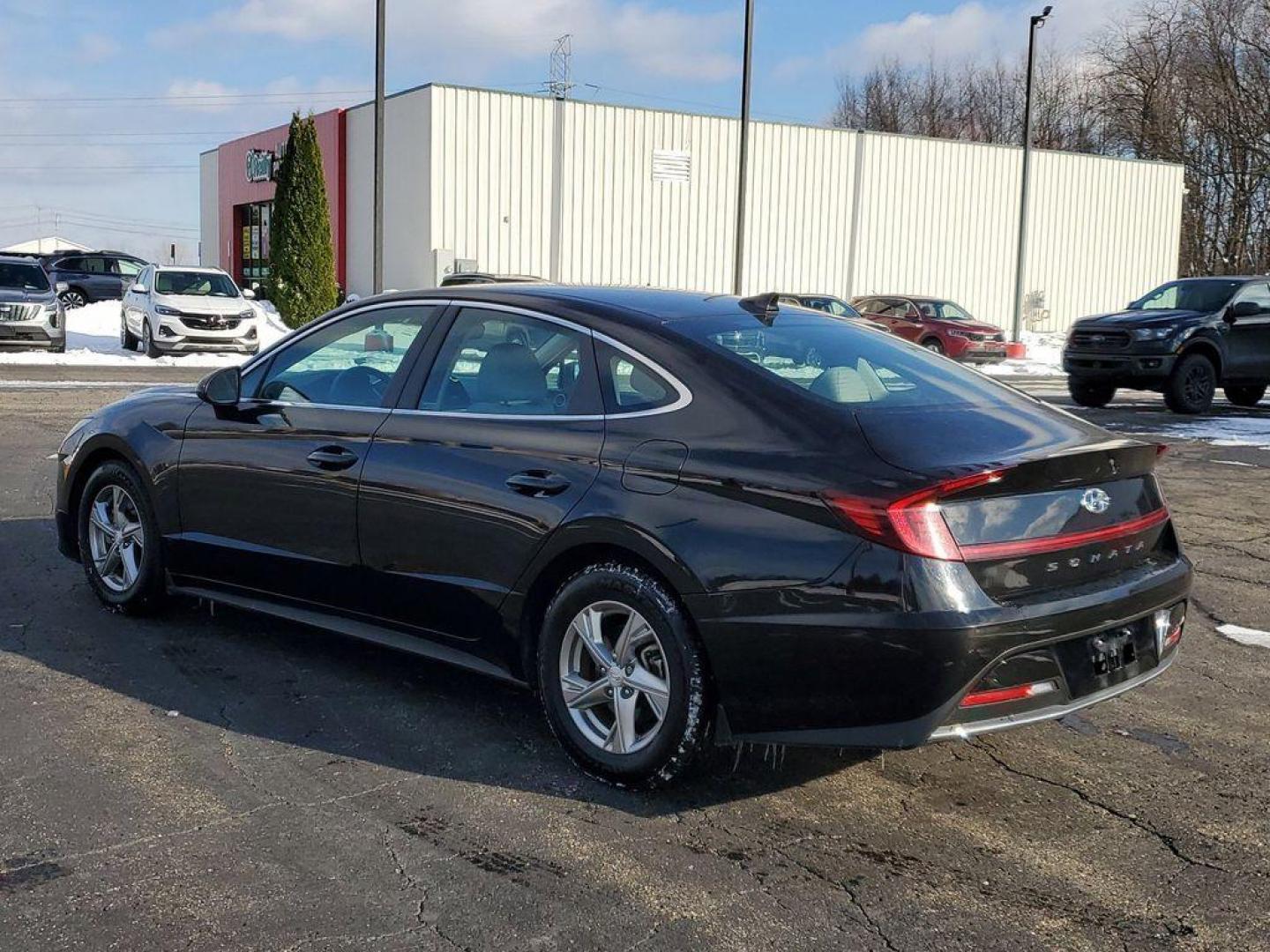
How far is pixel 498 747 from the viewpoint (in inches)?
170

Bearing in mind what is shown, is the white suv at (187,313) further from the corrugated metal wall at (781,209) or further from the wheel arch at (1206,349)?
the wheel arch at (1206,349)

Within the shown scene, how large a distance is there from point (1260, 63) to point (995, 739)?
163 ft

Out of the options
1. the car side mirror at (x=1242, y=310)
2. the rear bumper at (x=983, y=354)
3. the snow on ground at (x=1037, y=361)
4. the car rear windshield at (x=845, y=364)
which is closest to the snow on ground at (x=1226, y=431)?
the car side mirror at (x=1242, y=310)

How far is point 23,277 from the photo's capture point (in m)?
23.0

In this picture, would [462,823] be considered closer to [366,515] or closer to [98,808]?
[98,808]

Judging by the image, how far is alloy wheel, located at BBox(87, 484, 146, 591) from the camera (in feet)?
18.8

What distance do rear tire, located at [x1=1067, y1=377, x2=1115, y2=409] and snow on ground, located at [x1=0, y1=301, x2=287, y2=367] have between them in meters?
11.4

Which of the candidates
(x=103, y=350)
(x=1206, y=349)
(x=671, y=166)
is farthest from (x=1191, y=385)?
(x=671, y=166)

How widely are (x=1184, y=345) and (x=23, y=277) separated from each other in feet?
62.1

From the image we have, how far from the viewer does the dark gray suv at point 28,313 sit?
21.9 metres

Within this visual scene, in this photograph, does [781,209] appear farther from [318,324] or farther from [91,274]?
[318,324]

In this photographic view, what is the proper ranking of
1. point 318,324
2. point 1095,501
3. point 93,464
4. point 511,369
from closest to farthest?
point 1095,501
point 511,369
point 318,324
point 93,464

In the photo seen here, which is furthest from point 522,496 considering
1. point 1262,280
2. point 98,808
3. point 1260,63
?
point 1260,63

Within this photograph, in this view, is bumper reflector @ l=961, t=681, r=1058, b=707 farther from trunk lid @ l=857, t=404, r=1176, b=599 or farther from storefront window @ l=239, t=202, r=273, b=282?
storefront window @ l=239, t=202, r=273, b=282
